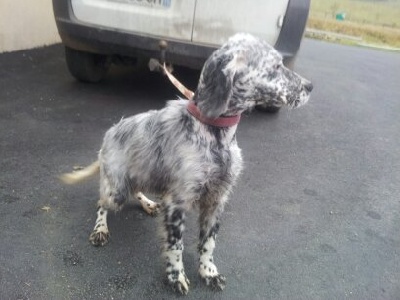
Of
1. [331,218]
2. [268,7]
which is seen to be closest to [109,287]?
[331,218]

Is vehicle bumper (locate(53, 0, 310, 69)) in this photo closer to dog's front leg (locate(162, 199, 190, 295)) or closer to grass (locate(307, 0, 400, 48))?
dog's front leg (locate(162, 199, 190, 295))

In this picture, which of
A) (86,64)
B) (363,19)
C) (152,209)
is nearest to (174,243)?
(152,209)

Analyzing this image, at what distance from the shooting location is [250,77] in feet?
9.13

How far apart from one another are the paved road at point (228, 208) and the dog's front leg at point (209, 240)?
8cm

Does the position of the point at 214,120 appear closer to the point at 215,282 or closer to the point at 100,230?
the point at 215,282

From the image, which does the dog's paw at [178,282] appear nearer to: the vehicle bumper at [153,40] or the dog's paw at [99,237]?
the dog's paw at [99,237]

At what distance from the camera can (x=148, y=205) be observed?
12.2ft

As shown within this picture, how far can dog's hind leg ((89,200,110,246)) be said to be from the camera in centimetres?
326

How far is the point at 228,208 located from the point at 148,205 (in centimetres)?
64

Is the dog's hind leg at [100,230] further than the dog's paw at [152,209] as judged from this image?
No

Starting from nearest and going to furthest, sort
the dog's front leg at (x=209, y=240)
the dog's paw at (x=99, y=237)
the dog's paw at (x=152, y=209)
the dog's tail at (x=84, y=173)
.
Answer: the dog's front leg at (x=209, y=240), the dog's paw at (x=99, y=237), the dog's tail at (x=84, y=173), the dog's paw at (x=152, y=209)

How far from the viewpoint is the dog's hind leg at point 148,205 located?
371 cm

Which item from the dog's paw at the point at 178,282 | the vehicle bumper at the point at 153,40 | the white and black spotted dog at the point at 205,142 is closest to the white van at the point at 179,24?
the vehicle bumper at the point at 153,40

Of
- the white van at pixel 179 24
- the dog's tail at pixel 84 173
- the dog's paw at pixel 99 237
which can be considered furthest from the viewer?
the white van at pixel 179 24
